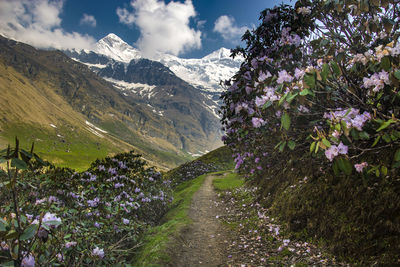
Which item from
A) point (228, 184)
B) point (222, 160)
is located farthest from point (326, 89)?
point (222, 160)

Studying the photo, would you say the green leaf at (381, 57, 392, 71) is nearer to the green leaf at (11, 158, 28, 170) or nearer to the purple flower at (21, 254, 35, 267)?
the green leaf at (11, 158, 28, 170)

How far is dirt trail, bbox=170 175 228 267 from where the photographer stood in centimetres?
695

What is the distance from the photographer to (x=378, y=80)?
347 centimetres

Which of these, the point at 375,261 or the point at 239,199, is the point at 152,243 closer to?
the point at 375,261

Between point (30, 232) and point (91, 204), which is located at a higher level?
point (30, 232)

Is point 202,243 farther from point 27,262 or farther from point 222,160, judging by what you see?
point 222,160

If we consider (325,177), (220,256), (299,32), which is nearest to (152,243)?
(220,256)

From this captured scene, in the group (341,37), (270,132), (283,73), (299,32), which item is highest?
(299,32)

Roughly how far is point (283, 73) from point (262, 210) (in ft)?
25.1

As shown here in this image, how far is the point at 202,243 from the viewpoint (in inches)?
329

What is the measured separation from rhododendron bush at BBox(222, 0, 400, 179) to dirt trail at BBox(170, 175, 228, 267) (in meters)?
2.95

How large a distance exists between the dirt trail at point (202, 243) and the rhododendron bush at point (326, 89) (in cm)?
295

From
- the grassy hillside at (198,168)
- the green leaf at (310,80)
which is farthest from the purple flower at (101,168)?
the grassy hillside at (198,168)

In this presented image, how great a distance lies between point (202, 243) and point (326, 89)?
267 inches
